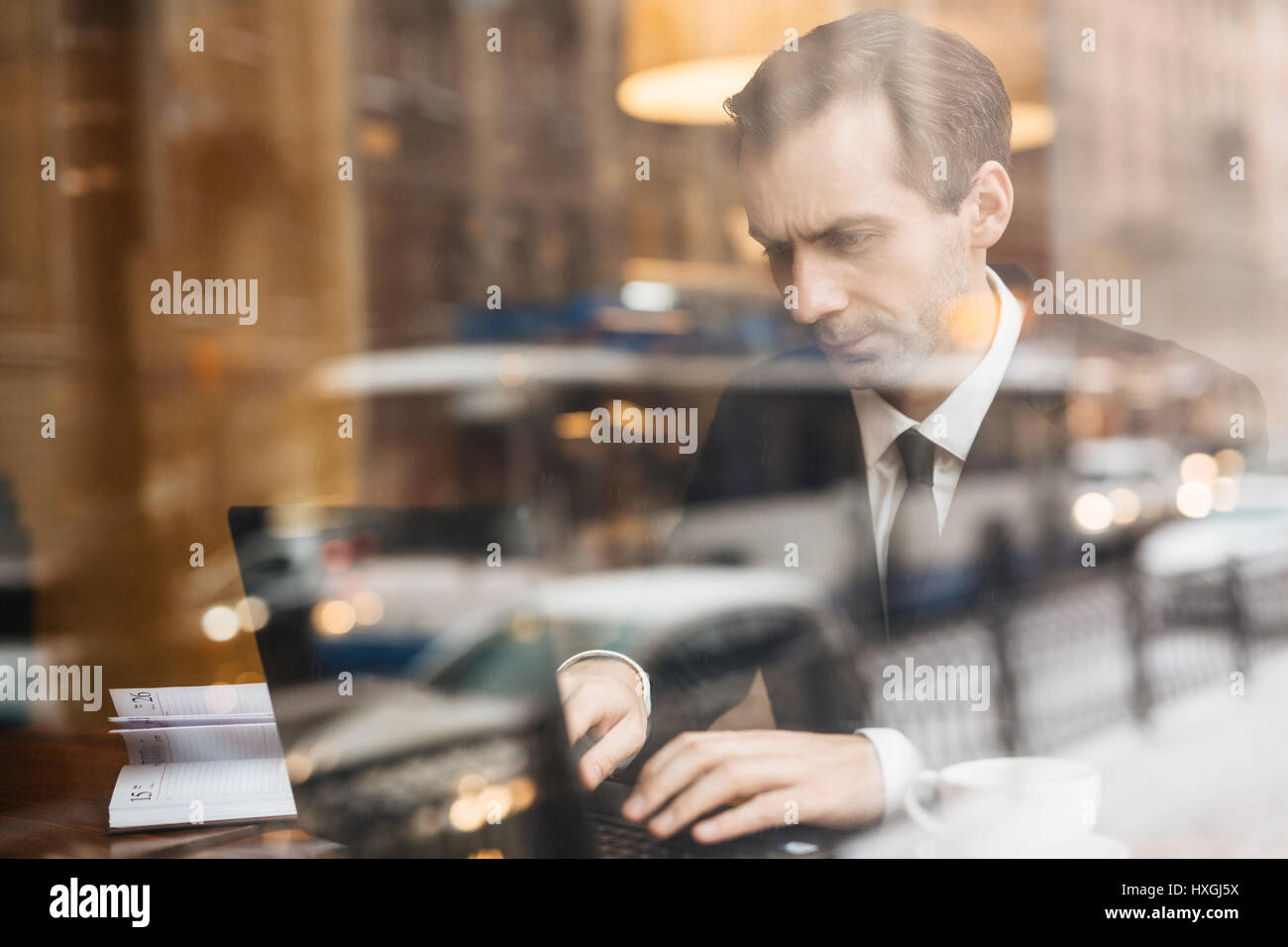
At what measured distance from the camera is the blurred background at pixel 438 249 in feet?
6.56

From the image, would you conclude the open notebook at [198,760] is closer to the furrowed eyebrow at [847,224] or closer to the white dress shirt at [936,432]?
the white dress shirt at [936,432]

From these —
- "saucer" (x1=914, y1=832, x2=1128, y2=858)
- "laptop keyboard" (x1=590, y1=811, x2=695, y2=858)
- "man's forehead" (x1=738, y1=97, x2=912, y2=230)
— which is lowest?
"saucer" (x1=914, y1=832, x2=1128, y2=858)

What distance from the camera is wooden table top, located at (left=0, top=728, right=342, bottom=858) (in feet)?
5.96

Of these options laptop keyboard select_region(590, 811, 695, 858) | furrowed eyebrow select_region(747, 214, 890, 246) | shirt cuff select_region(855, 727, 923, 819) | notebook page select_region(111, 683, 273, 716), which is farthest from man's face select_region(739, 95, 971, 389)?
notebook page select_region(111, 683, 273, 716)

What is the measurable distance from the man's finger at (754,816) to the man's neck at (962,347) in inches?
29.6

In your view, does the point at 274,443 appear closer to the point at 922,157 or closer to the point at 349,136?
the point at 349,136

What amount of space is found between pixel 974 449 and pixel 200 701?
1501 millimetres

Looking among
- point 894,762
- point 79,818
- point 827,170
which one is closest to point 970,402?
point 827,170

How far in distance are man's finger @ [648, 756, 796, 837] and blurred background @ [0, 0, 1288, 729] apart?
1.44ft

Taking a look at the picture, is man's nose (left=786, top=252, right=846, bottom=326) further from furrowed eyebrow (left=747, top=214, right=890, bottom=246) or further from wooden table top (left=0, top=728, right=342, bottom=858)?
wooden table top (left=0, top=728, right=342, bottom=858)

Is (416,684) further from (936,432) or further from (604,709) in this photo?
(936,432)

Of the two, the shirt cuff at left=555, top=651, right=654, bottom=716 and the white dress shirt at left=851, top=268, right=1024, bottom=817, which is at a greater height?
the white dress shirt at left=851, top=268, right=1024, bottom=817

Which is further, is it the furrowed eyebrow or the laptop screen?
the furrowed eyebrow

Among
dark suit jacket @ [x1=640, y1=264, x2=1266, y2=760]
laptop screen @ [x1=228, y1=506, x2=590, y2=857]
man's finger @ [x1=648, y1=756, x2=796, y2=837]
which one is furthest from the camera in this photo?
dark suit jacket @ [x1=640, y1=264, x2=1266, y2=760]
